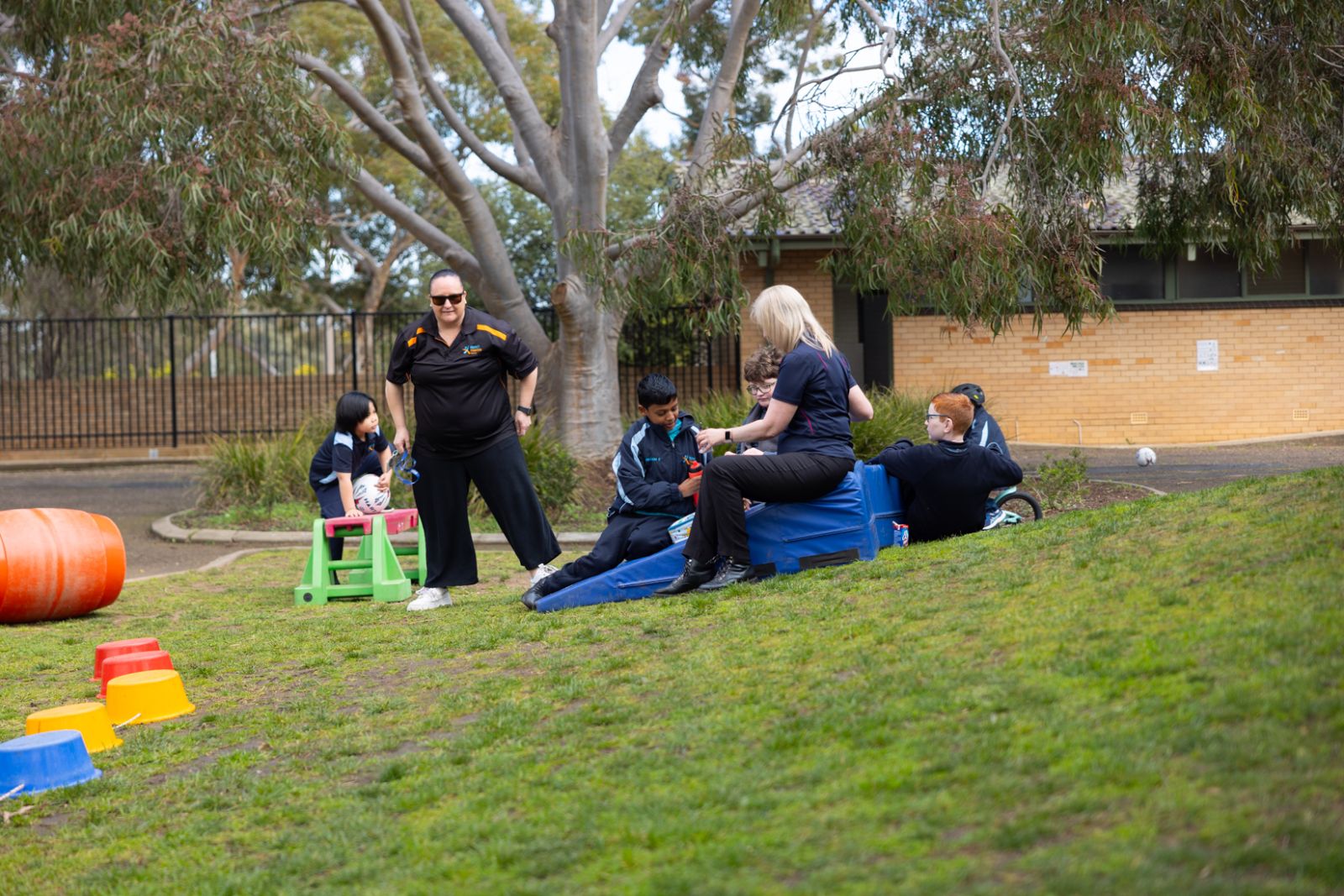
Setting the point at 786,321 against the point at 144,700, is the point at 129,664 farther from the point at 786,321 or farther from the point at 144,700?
the point at 786,321

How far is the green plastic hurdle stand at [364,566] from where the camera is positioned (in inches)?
342

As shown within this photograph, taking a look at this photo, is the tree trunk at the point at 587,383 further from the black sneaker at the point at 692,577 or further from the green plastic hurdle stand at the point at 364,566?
the black sneaker at the point at 692,577

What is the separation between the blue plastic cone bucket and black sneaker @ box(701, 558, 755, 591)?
10.0 feet

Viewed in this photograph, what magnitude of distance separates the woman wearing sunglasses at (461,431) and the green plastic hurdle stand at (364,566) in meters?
0.83

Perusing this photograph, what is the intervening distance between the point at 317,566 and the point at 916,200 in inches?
267

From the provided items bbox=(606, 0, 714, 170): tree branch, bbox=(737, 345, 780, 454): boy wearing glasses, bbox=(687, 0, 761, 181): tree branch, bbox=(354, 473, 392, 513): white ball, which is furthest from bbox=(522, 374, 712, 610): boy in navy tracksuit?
bbox=(606, 0, 714, 170): tree branch

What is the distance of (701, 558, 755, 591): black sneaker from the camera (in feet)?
22.2

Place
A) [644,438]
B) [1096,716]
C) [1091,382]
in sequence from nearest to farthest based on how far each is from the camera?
1. [1096,716]
2. [644,438]
3. [1091,382]

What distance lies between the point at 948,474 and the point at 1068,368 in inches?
553

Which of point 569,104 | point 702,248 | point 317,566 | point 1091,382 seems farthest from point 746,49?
point 317,566

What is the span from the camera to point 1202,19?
1270cm

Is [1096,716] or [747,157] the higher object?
[747,157]

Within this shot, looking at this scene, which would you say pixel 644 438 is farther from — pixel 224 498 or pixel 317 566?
pixel 224 498

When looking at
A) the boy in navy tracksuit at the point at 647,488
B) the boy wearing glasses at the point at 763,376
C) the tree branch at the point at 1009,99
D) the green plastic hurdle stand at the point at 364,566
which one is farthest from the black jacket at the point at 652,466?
the tree branch at the point at 1009,99
